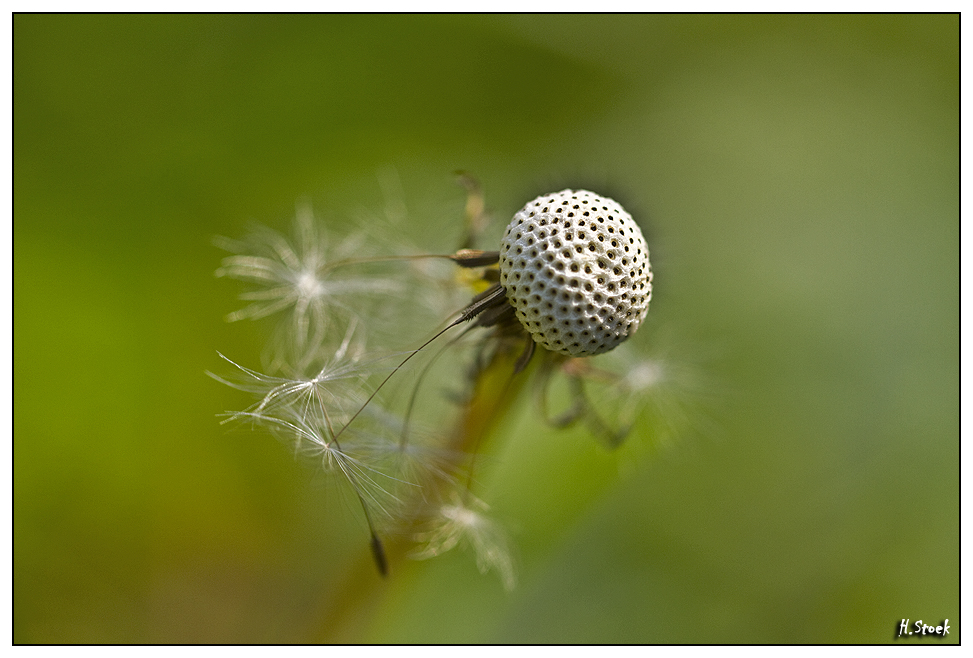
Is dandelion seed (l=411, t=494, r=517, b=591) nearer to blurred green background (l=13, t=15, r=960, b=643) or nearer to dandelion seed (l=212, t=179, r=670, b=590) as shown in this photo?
dandelion seed (l=212, t=179, r=670, b=590)

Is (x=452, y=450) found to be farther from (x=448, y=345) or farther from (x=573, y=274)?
(x=573, y=274)

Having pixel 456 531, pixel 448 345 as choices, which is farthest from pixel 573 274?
pixel 456 531

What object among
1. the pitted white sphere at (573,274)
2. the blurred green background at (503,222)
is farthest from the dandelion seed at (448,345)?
the blurred green background at (503,222)

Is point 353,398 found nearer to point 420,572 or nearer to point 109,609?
point 420,572

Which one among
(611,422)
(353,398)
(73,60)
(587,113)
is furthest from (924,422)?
(73,60)

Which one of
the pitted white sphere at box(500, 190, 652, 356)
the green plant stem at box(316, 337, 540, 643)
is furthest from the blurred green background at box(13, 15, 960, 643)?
the pitted white sphere at box(500, 190, 652, 356)
